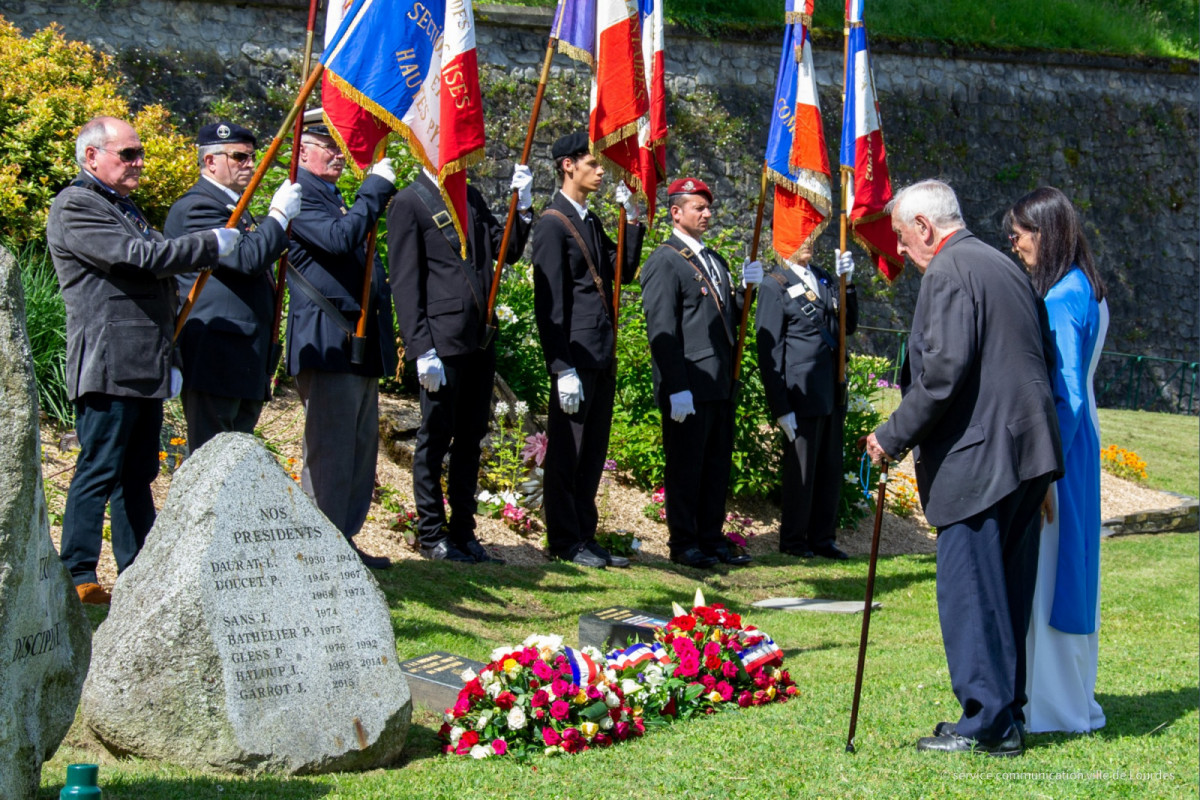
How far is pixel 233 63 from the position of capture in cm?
1362

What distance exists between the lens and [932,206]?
177 inches

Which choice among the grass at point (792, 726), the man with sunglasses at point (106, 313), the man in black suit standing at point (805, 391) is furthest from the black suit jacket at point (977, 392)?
the man in black suit standing at point (805, 391)

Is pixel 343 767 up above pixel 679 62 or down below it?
below

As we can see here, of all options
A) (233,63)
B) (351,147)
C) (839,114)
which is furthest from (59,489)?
(839,114)

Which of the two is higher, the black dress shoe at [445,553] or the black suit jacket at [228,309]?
the black suit jacket at [228,309]

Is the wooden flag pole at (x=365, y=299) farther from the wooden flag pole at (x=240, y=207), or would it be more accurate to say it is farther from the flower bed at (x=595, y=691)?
the flower bed at (x=595, y=691)

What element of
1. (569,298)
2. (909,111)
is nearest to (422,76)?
(569,298)

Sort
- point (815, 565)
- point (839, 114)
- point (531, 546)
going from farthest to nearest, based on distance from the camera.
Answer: point (839, 114), point (815, 565), point (531, 546)

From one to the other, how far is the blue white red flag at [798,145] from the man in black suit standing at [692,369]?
635mm

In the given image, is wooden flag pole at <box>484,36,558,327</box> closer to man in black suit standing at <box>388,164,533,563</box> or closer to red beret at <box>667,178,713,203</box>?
man in black suit standing at <box>388,164,533,563</box>

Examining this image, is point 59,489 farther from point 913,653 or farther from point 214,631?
point 913,653

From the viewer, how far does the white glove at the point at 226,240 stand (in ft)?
16.9

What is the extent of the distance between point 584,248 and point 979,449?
12.0 feet

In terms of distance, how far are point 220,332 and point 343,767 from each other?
2391mm
